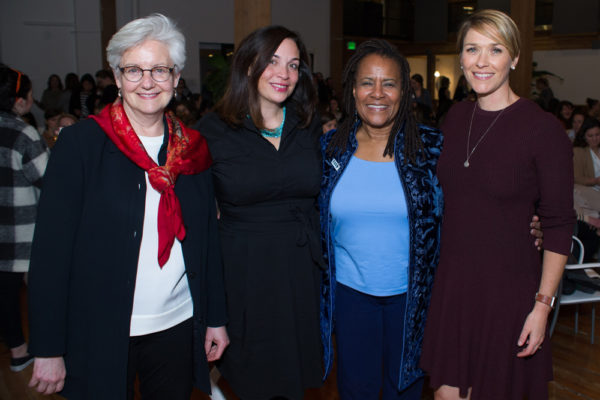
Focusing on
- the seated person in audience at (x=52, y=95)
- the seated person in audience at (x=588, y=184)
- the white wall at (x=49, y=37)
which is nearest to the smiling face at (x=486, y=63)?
the seated person in audience at (x=588, y=184)

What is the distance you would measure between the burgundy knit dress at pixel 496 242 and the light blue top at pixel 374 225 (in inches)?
6.4

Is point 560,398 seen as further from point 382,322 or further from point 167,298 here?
point 167,298

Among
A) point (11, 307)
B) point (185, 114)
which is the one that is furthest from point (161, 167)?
point (185, 114)

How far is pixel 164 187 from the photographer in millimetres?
1628

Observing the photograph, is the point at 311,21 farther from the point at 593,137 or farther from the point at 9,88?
the point at 9,88

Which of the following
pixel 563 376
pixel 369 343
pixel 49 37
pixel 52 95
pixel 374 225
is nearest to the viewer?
pixel 374 225

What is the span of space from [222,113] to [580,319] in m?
3.59

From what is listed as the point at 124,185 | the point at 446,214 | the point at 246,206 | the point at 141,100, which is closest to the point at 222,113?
the point at 246,206

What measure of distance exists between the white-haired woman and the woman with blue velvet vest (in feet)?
1.99

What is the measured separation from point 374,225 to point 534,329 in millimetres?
661

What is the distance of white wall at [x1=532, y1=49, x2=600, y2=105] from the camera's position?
15266 mm

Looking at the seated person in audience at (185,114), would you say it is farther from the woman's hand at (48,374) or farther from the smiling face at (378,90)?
the woman's hand at (48,374)

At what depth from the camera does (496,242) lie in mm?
1803

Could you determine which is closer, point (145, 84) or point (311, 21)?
point (145, 84)
